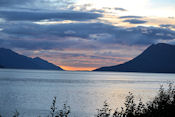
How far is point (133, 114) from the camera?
676 inches

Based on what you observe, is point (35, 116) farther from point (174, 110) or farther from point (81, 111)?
point (174, 110)

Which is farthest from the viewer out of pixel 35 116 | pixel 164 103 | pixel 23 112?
pixel 23 112

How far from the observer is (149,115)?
51.2ft

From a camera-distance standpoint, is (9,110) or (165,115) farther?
(9,110)

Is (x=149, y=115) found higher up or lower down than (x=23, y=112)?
higher up

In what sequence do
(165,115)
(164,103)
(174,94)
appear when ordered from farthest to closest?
1. (174,94)
2. (164,103)
3. (165,115)

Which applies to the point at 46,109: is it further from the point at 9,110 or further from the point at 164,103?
the point at 164,103

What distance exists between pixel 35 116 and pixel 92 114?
7.69 m

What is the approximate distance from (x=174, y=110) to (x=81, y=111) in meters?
27.4

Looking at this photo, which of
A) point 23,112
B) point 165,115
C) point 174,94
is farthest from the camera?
point 23,112

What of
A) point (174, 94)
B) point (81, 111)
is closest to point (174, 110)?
point (174, 94)

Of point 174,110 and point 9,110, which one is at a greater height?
point 174,110

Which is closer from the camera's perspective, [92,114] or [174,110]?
[174,110]

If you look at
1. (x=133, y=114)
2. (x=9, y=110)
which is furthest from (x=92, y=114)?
(x=133, y=114)
